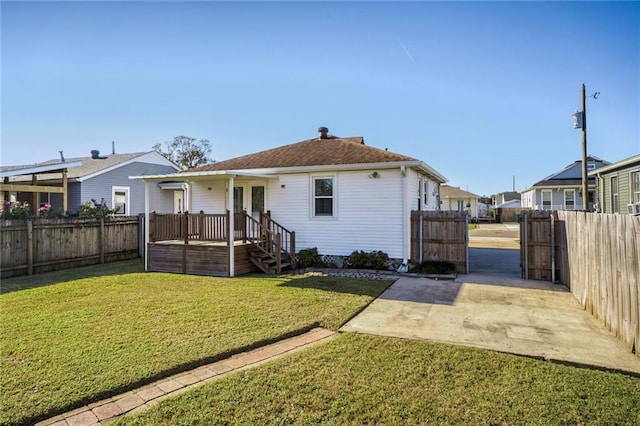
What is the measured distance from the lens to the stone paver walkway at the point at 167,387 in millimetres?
2765

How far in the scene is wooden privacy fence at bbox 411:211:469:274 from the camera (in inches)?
385

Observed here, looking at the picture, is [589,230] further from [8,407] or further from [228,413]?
[8,407]

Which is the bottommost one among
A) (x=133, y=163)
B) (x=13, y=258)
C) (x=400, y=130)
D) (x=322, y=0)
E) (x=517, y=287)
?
(x=517, y=287)

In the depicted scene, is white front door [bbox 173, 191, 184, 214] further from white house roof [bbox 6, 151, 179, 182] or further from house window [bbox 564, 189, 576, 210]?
house window [bbox 564, 189, 576, 210]

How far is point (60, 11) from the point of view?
797 centimetres

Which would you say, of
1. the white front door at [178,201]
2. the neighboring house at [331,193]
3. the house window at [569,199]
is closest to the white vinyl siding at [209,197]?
the neighboring house at [331,193]

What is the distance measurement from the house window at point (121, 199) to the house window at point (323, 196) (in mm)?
12326

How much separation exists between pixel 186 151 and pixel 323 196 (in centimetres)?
2771

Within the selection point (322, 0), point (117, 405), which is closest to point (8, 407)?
point (117, 405)

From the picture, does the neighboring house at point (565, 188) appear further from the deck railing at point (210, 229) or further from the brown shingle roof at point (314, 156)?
the deck railing at point (210, 229)

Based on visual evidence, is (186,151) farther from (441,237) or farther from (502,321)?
(502,321)

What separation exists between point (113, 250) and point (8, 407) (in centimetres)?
1005

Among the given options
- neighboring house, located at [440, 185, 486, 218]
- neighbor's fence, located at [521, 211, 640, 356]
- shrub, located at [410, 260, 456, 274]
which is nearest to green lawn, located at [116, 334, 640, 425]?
neighbor's fence, located at [521, 211, 640, 356]

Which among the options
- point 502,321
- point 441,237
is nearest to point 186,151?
point 441,237
